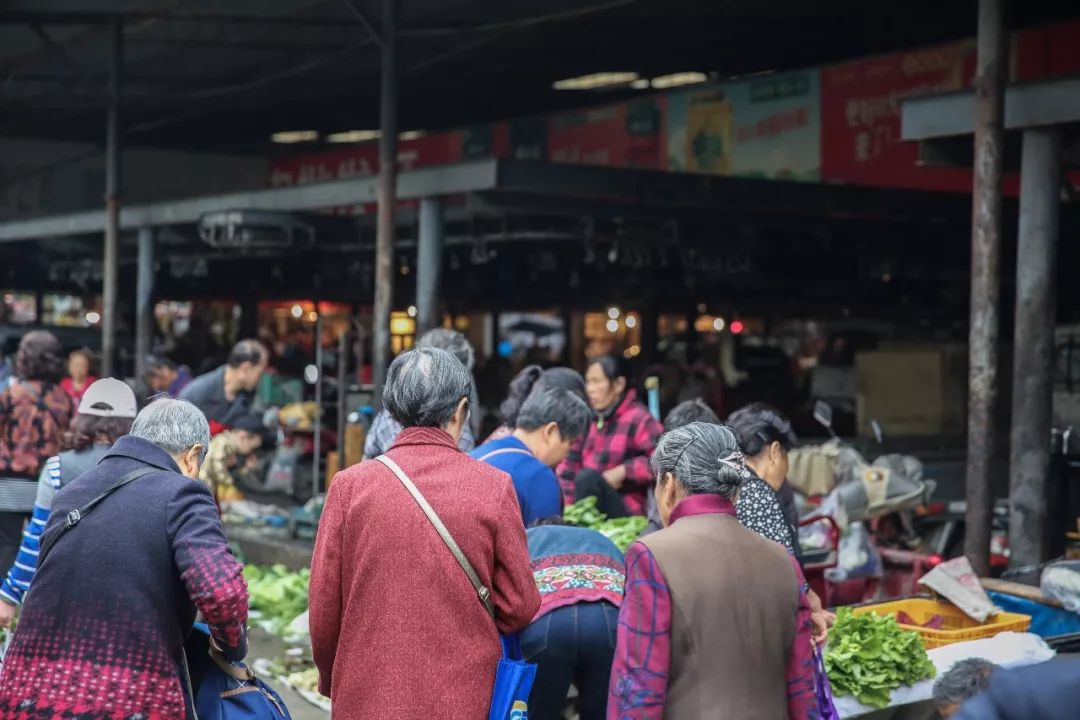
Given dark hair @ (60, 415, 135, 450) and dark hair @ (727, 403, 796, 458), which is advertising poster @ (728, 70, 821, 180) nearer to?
dark hair @ (727, 403, 796, 458)

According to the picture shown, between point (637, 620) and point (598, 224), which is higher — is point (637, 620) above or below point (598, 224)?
below

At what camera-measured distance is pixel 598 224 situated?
13898mm

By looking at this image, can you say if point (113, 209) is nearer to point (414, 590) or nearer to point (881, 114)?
point (881, 114)

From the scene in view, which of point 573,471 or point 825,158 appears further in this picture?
point 825,158

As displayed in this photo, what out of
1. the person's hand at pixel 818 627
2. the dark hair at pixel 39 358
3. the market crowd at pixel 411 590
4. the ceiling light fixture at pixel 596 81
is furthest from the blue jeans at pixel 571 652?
the ceiling light fixture at pixel 596 81

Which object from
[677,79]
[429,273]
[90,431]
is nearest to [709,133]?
[677,79]

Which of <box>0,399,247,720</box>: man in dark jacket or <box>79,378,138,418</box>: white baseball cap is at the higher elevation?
<box>79,378,138,418</box>: white baseball cap

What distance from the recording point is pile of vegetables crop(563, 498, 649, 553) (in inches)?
249

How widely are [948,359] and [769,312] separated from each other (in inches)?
173

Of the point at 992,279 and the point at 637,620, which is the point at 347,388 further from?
the point at 637,620

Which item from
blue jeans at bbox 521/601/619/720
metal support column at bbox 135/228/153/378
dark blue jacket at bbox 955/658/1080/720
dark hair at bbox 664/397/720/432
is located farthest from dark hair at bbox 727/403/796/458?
metal support column at bbox 135/228/153/378

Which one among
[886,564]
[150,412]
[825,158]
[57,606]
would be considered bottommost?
[886,564]

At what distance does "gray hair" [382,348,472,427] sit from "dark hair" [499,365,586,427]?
5.48 feet

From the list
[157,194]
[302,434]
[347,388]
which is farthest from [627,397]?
[157,194]
